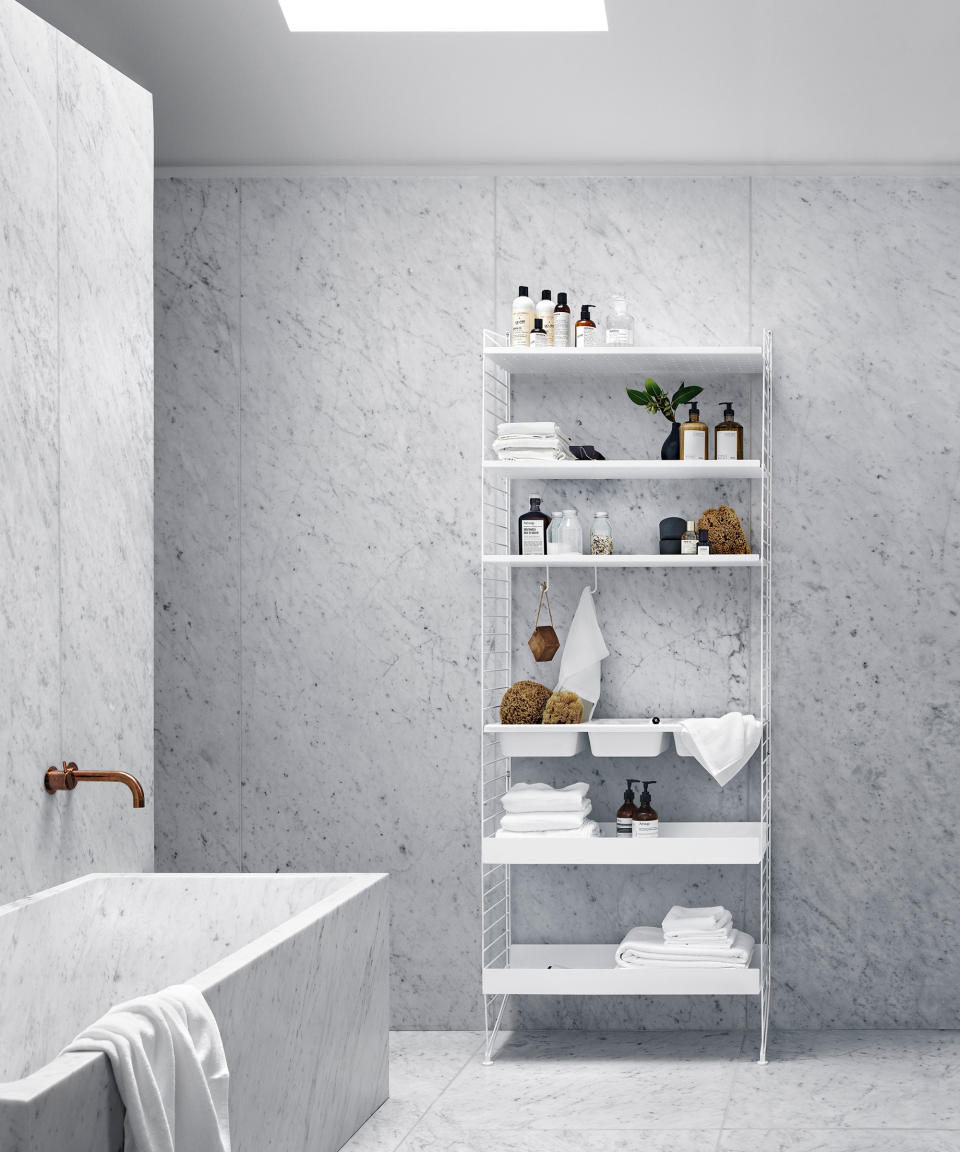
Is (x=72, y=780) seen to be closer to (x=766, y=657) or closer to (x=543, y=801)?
(x=543, y=801)

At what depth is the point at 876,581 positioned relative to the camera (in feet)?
13.2

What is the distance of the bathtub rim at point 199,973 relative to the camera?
174cm

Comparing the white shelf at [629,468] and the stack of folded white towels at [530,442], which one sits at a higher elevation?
the stack of folded white towels at [530,442]

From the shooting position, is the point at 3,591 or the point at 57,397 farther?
the point at 57,397

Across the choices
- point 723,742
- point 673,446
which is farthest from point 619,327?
point 723,742

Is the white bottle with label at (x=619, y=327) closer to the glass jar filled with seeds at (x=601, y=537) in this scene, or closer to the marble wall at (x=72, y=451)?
the glass jar filled with seeds at (x=601, y=537)

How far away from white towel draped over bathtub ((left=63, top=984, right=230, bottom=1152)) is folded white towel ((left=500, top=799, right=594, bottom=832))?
1.62 m

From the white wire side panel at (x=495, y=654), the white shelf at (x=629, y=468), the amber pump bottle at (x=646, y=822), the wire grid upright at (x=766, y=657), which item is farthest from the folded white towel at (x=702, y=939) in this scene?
the white shelf at (x=629, y=468)

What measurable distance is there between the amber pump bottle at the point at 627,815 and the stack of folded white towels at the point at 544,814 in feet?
0.26

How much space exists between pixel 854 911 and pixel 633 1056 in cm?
83

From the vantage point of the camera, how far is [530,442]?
149 inches

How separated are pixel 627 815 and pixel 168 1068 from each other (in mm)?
1968

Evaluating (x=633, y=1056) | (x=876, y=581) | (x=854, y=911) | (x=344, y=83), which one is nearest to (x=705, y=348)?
(x=876, y=581)

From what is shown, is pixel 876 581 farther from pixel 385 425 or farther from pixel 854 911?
pixel 385 425
